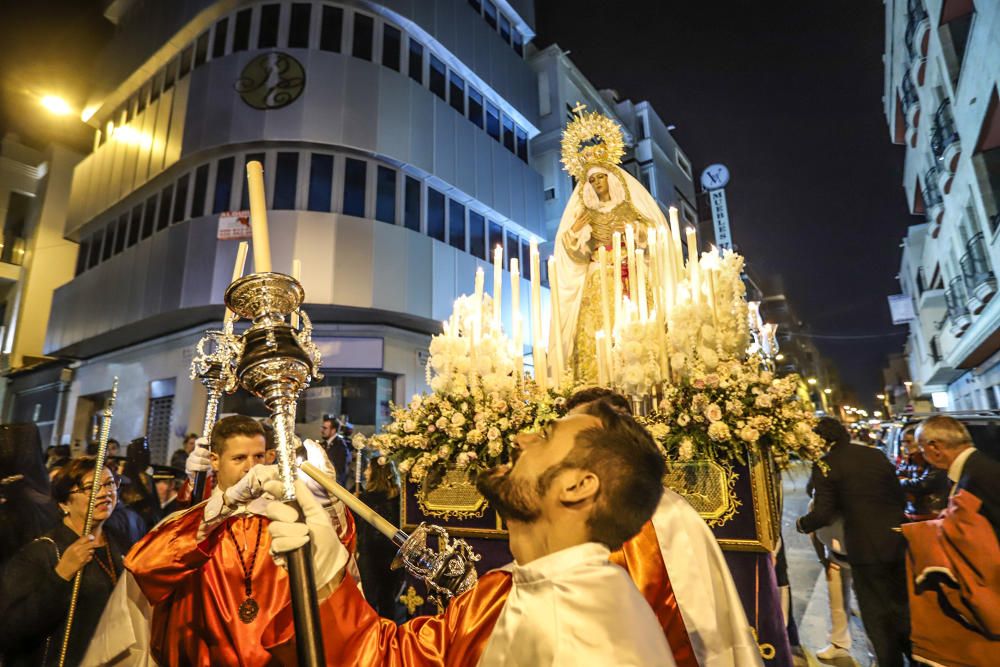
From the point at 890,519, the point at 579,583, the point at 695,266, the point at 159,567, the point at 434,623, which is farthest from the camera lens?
the point at 890,519

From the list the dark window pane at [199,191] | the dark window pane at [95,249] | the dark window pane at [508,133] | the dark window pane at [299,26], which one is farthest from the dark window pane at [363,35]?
the dark window pane at [95,249]

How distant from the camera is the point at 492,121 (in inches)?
712

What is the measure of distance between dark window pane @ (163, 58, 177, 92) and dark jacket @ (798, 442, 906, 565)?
64.3 feet

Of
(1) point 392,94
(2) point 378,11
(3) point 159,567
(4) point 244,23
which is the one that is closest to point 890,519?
(3) point 159,567

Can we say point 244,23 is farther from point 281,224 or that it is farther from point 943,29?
point 943,29

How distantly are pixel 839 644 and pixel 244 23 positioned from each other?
1849cm

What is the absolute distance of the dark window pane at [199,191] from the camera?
13328mm

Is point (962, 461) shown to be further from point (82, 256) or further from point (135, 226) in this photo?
point (82, 256)

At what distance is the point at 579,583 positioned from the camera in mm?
1214

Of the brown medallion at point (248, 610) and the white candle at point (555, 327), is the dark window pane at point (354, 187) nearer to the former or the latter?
the white candle at point (555, 327)

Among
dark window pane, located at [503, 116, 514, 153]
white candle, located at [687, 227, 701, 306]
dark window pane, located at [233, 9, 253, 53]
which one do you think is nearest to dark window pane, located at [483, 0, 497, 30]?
dark window pane, located at [503, 116, 514, 153]

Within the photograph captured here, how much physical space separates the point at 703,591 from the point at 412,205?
1381cm

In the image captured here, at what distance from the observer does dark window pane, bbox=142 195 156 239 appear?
48.5ft

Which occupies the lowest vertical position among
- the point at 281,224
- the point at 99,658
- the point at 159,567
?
the point at 99,658
